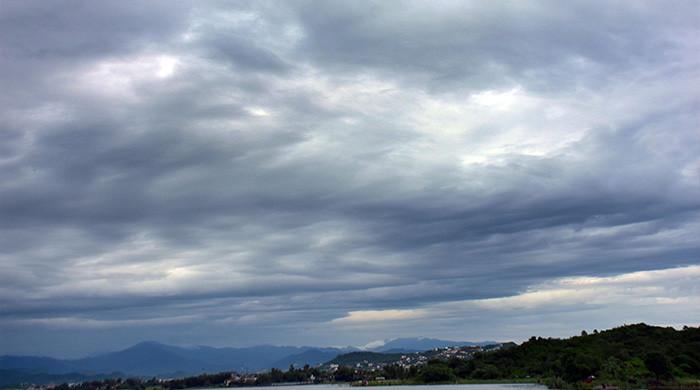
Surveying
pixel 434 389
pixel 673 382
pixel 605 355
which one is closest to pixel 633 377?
pixel 673 382

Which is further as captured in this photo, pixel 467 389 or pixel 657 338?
pixel 657 338

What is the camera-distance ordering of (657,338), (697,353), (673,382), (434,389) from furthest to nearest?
(657,338), (434,389), (697,353), (673,382)

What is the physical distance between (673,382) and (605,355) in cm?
2978

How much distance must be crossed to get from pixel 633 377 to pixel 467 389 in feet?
136

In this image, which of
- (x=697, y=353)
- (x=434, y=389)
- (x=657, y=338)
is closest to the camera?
(x=697, y=353)

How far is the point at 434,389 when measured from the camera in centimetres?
17525

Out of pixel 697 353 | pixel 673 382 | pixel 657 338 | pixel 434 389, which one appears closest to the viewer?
pixel 673 382

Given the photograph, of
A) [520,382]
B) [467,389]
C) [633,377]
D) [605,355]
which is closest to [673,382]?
[633,377]

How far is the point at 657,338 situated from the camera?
188 metres

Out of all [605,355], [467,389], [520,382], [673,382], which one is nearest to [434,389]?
[467,389]

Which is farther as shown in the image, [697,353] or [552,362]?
[552,362]

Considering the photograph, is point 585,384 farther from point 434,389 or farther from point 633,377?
point 434,389

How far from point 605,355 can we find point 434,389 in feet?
149

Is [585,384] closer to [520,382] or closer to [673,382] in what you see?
[673,382]
